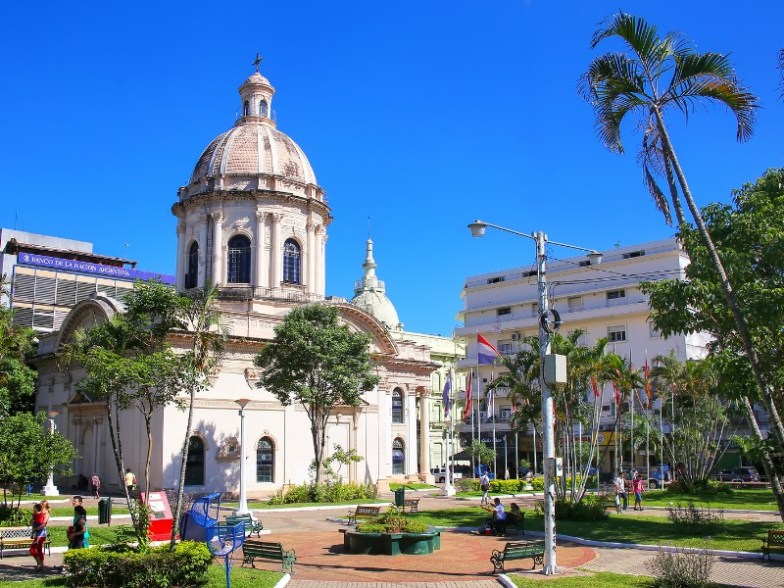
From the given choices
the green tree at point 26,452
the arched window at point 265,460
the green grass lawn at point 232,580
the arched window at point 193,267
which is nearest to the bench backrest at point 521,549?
the green grass lawn at point 232,580

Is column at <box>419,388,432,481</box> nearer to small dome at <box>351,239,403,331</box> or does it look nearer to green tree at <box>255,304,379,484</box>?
green tree at <box>255,304,379,484</box>

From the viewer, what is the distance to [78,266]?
60.7 metres

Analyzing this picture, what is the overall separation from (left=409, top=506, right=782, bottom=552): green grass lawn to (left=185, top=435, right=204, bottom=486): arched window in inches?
548

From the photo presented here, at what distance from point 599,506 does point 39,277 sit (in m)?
45.0

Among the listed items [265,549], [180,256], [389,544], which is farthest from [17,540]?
[180,256]

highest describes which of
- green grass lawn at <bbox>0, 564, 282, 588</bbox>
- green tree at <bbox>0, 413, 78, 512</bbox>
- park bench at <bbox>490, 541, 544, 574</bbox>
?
green tree at <bbox>0, 413, 78, 512</bbox>

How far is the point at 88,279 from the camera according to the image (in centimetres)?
6012

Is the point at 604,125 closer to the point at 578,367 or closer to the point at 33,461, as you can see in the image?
the point at 578,367

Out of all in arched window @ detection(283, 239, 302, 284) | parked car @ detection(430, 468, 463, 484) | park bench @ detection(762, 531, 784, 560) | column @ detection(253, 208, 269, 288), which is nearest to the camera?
park bench @ detection(762, 531, 784, 560)

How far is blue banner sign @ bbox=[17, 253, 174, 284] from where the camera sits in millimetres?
58469

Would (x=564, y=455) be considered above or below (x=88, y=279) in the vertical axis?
below

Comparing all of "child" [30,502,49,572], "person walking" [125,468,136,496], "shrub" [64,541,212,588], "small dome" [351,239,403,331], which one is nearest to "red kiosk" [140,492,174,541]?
"child" [30,502,49,572]

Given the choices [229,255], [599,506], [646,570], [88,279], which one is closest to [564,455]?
[599,506]

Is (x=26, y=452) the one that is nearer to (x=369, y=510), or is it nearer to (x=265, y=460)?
(x=369, y=510)
